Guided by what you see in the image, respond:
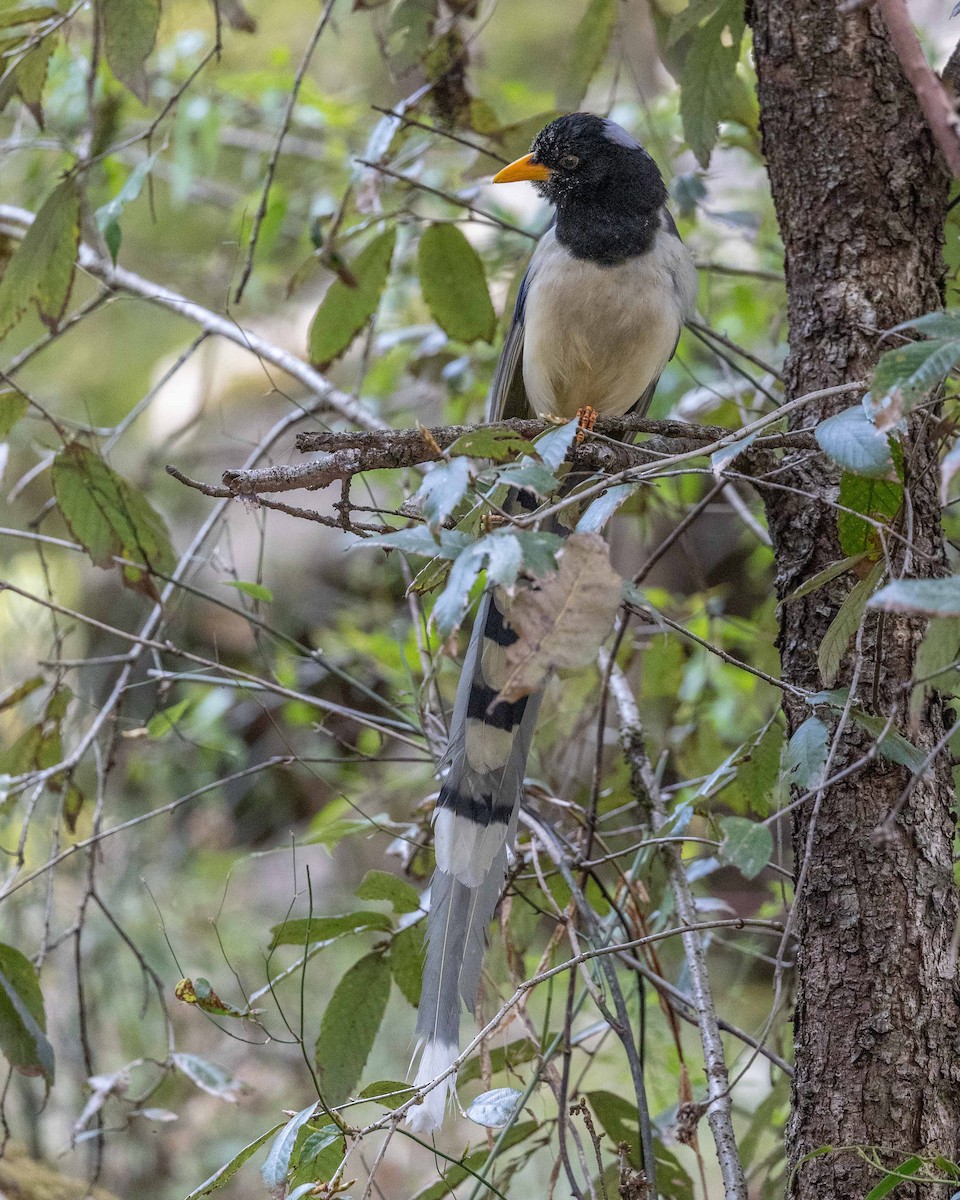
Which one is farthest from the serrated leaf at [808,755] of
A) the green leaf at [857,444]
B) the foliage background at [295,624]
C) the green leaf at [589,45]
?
the green leaf at [589,45]

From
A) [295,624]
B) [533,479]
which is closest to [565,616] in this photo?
[533,479]

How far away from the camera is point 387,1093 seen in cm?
129

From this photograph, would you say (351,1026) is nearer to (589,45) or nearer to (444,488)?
(444,488)

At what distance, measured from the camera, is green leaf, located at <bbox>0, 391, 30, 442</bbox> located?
179 centimetres

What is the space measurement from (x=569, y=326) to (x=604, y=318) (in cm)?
7

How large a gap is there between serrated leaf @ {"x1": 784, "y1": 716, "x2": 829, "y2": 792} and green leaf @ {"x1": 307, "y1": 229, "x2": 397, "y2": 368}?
1305 millimetres

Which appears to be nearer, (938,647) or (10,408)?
(938,647)

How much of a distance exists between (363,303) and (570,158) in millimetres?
552

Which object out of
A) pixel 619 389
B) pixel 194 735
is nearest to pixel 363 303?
pixel 619 389

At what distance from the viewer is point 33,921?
3564 mm

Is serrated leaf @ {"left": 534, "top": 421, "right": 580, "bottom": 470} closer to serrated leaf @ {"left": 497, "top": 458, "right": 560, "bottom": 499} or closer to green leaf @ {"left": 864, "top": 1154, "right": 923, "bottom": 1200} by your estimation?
serrated leaf @ {"left": 497, "top": 458, "right": 560, "bottom": 499}

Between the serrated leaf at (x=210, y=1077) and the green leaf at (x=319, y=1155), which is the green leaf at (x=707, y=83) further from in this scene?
the serrated leaf at (x=210, y=1077)

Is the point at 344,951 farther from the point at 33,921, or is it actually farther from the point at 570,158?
the point at 570,158

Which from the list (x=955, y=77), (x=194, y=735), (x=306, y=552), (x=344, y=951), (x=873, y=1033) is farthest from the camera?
(x=306, y=552)
